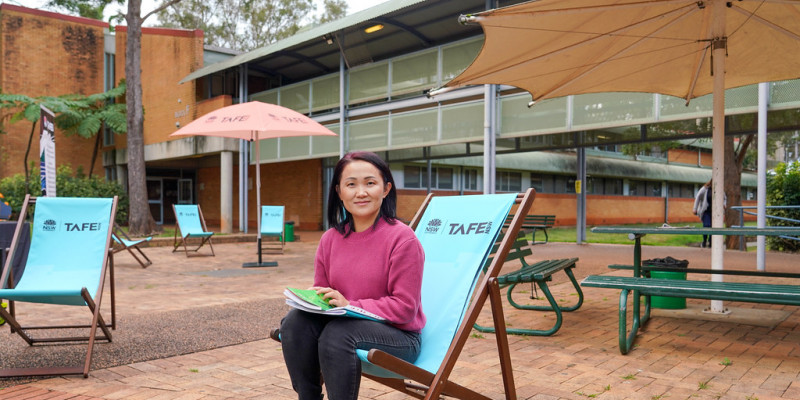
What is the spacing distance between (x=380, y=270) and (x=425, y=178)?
747 inches

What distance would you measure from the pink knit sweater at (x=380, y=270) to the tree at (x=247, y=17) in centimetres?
2941

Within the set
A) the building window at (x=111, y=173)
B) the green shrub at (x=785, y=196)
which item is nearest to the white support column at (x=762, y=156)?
the green shrub at (x=785, y=196)

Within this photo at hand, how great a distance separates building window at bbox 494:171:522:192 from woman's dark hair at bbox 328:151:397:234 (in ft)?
72.4

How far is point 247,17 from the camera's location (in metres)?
30.9

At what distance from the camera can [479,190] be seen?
77.3ft

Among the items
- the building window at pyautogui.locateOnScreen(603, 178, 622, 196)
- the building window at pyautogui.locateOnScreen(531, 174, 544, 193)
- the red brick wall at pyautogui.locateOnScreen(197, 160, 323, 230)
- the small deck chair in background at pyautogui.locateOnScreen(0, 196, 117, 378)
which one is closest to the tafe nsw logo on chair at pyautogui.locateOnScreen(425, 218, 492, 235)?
the small deck chair in background at pyautogui.locateOnScreen(0, 196, 117, 378)

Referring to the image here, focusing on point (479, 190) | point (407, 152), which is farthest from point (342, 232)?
point (479, 190)

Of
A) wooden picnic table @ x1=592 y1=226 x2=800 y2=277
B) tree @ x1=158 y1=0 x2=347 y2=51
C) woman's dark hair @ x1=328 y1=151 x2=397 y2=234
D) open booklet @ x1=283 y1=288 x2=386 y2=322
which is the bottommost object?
open booklet @ x1=283 y1=288 x2=386 y2=322

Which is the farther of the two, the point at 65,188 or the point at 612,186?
the point at 612,186

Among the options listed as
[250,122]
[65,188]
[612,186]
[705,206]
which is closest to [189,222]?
[250,122]

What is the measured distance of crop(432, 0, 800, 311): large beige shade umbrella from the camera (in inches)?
176

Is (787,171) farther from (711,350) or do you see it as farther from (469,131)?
(711,350)

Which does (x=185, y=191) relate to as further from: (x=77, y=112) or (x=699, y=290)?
(x=699, y=290)

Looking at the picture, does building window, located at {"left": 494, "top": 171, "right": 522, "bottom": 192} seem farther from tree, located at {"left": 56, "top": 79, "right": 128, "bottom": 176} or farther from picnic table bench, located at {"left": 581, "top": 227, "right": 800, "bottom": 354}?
picnic table bench, located at {"left": 581, "top": 227, "right": 800, "bottom": 354}
